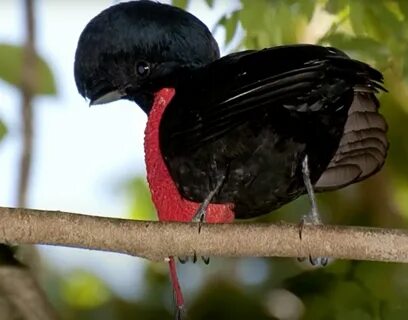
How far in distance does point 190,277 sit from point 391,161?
392 mm

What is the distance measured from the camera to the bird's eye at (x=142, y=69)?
0.93 metres

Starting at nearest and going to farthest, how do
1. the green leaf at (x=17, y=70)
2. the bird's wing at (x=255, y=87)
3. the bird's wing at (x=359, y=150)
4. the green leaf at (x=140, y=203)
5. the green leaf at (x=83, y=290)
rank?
the bird's wing at (x=255, y=87)
the bird's wing at (x=359, y=150)
the green leaf at (x=17, y=70)
the green leaf at (x=83, y=290)
the green leaf at (x=140, y=203)

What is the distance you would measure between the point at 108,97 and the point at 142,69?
0.04 meters

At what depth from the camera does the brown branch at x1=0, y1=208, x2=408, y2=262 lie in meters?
0.86

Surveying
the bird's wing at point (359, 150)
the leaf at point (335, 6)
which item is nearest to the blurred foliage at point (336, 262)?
the leaf at point (335, 6)

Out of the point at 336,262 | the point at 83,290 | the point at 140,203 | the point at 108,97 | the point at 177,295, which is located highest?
the point at 108,97

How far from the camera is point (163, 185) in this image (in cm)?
95

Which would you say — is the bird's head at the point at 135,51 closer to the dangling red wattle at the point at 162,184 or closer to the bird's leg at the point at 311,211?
the dangling red wattle at the point at 162,184

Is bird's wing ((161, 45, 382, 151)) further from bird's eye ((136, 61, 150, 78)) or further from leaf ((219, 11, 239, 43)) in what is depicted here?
leaf ((219, 11, 239, 43))

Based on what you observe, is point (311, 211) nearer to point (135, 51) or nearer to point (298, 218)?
point (135, 51)

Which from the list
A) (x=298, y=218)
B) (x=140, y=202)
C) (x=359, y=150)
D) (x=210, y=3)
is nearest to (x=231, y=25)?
(x=210, y=3)

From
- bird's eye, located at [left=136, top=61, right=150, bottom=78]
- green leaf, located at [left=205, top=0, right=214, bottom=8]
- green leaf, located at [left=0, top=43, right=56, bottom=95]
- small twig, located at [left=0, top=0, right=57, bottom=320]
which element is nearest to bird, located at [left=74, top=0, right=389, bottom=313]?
bird's eye, located at [left=136, top=61, right=150, bottom=78]

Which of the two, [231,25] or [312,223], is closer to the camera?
[312,223]

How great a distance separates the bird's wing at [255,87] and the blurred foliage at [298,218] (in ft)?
0.96
